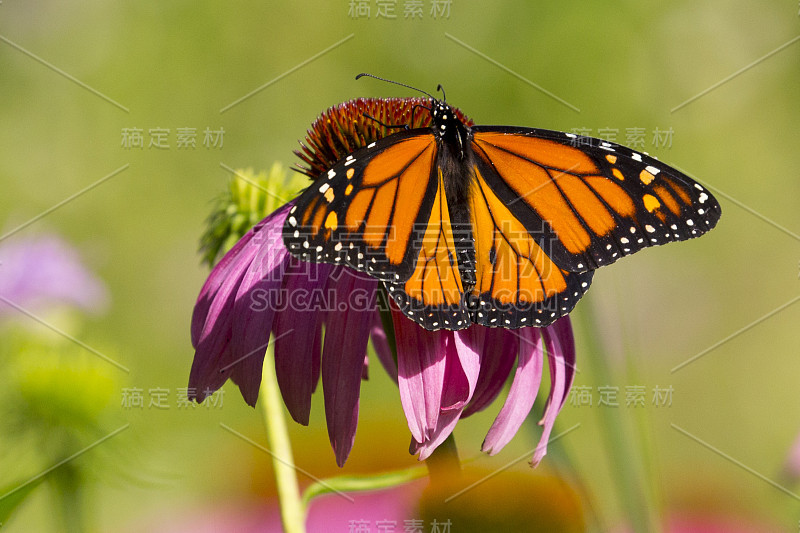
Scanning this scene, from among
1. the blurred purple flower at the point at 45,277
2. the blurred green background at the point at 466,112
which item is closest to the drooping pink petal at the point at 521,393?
the blurred purple flower at the point at 45,277

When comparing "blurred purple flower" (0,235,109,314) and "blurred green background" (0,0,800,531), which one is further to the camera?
"blurred green background" (0,0,800,531)

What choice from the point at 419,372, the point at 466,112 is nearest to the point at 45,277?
the point at 419,372

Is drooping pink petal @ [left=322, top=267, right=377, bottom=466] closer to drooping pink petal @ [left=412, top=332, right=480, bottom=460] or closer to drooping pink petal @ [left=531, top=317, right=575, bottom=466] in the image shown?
drooping pink petal @ [left=412, top=332, right=480, bottom=460]

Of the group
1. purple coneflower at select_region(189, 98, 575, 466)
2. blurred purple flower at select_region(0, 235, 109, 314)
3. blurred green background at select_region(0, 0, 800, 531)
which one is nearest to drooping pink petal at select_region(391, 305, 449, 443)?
purple coneflower at select_region(189, 98, 575, 466)

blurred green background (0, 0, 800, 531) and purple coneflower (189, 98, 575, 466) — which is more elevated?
blurred green background (0, 0, 800, 531)

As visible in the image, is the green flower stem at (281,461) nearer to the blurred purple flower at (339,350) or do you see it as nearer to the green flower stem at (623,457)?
the blurred purple flower at (339,350)

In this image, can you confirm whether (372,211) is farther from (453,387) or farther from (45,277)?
(45,277)

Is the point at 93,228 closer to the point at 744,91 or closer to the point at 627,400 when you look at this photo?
the point at 627,400

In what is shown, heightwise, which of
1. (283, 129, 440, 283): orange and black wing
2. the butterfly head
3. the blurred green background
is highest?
the blurred green background
